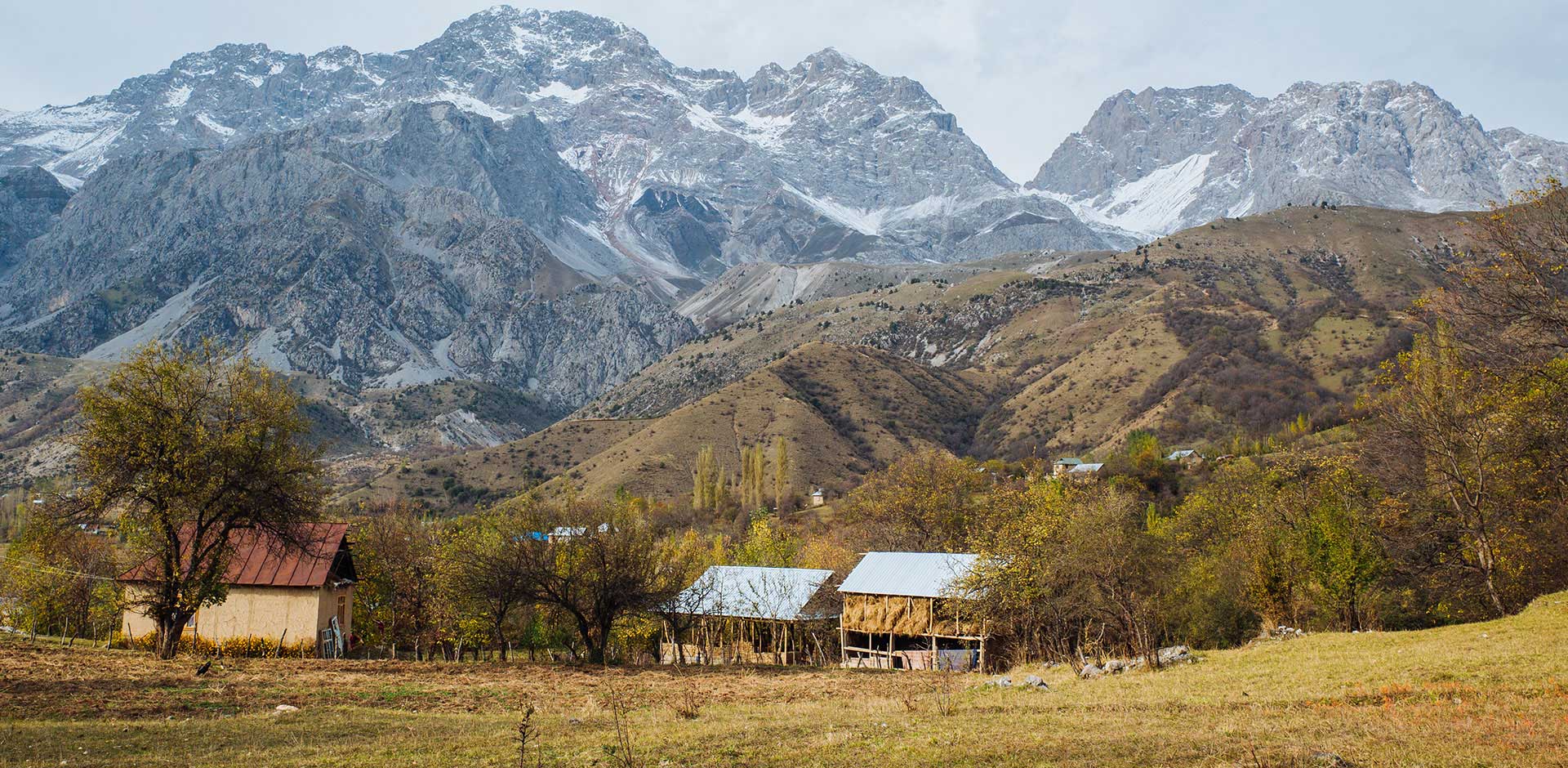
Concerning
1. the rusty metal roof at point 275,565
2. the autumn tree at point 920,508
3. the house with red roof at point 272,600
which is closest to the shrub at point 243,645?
the house with red roof at point 272,600

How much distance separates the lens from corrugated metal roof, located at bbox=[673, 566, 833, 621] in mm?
44531

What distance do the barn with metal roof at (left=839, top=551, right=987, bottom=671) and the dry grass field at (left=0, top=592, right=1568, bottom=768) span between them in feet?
43.6

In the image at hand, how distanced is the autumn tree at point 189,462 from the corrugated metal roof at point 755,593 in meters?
18.4

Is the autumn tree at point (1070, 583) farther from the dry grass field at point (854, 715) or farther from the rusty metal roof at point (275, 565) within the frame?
the rusty metal roof at point (275, 565)

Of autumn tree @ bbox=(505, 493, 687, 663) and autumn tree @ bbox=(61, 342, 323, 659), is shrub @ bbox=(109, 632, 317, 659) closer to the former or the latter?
autumn tree @ bbox=(61, 342, 323, 659)

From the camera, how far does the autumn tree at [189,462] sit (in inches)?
1051

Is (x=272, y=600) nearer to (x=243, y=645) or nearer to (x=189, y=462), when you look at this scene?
(x=243, y=645)

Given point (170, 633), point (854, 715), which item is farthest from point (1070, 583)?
point (170, 633)

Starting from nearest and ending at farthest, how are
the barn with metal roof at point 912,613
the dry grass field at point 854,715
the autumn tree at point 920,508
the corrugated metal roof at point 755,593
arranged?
the dry grass field at point 854,715, the barn with metal roof at point 912,613, the corrugated metal roof at point 755,593, the autumn tree at point 920,508

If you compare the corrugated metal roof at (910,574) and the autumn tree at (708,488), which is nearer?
the corrugated metal roof at (910,574)

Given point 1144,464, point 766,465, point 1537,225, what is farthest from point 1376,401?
point 766,465

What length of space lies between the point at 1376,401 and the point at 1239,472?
25.9m

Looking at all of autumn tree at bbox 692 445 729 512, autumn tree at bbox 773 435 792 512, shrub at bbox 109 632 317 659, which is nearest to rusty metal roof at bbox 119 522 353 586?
shrub at bbox 109 632 317 659

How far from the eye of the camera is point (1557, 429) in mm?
25562
